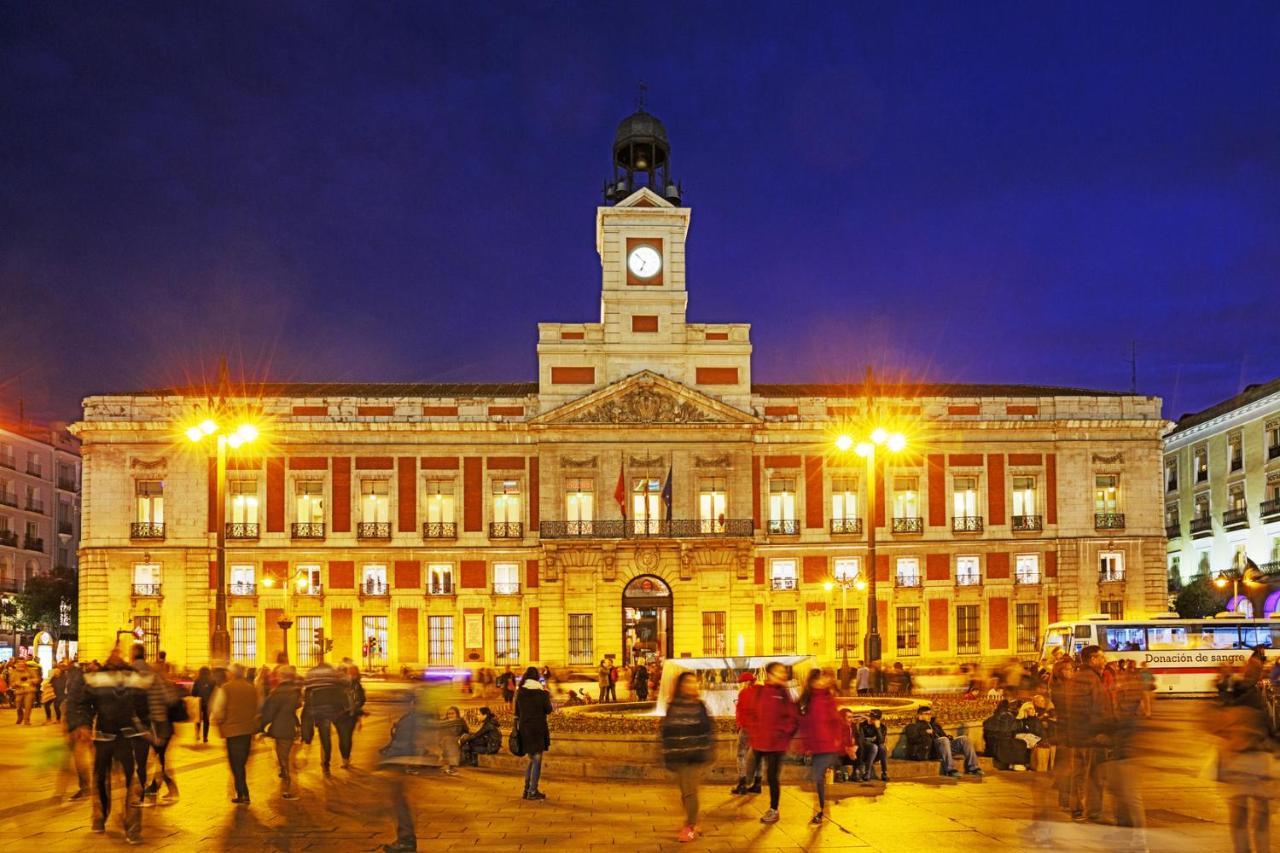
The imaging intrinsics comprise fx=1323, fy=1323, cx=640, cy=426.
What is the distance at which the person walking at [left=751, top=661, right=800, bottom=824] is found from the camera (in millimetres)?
14414

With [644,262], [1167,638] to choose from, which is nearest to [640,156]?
[644,262]

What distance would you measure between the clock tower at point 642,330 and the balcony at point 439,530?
5.92 metres

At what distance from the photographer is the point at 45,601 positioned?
63.6 meters

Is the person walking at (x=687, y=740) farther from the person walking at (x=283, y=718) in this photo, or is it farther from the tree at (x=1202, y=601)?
the tree at (x=1202, y=601)

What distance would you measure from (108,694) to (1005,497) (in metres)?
43.9

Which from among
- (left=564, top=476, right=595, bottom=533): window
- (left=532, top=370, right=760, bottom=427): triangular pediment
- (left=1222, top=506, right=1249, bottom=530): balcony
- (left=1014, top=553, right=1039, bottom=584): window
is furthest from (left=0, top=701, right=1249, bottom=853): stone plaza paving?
(left=1222, top=506, right=1249, bottom=530): balcony

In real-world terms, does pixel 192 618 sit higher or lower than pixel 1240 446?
lower

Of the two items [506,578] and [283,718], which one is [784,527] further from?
[283,718]

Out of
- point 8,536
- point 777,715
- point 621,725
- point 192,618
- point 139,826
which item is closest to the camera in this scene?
point 139,826

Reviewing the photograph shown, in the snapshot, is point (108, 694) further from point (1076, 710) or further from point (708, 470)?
point (708, 470)

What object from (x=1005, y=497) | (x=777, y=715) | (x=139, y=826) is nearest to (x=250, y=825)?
(x=139, y=826)

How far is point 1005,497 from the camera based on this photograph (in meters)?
52.6

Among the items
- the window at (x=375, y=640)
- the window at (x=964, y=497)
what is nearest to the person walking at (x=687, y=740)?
the window at (x=375, y=640)

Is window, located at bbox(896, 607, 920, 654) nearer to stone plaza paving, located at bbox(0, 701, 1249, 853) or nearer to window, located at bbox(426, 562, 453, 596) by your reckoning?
window, located at bbox(426, 562, 453, 596)
